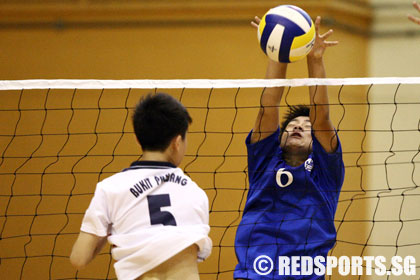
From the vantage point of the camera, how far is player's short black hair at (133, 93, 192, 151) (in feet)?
8.67

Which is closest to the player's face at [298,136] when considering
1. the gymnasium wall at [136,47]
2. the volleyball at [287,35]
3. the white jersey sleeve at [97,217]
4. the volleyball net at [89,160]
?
the volleyball at [287,35]

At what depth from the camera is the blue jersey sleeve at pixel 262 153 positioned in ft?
12.1

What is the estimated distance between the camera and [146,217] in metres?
2.56

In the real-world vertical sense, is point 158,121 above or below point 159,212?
above

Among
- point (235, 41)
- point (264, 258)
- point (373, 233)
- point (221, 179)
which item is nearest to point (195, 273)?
point (264, 258)

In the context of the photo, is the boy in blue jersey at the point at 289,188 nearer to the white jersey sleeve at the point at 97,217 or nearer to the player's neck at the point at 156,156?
the player's neck at the point at 156,156

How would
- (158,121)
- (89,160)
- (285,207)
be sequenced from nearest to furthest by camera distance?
(158,121) < (285,207) < (89,160)

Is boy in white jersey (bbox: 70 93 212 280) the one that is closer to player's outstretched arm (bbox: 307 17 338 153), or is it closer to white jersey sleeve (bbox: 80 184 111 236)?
white jersey sleeve (bbox: 80 184 111 236)

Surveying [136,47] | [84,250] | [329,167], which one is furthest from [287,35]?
[136,47]

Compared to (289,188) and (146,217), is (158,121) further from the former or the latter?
(289,188)

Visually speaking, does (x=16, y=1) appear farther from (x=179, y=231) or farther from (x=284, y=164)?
(x=179, y=231)

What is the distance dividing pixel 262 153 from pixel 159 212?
4.19 ft

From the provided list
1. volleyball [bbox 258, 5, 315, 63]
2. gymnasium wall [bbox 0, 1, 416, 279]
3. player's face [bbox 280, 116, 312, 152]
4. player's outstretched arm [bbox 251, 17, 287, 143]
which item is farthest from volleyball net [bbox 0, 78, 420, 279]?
volleyball [bbox 258, 5, 315, 63]

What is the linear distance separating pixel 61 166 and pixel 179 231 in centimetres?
432
